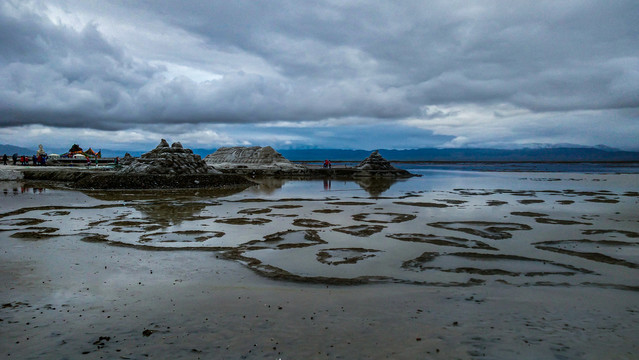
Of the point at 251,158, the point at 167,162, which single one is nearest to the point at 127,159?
the point at 167,162

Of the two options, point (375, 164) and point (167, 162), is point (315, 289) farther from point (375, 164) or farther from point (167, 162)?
point (375, 164)

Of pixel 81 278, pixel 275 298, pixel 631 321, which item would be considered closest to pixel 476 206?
pixel 631 321

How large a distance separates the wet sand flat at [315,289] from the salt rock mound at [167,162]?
1880 cm

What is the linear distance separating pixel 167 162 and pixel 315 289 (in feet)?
103

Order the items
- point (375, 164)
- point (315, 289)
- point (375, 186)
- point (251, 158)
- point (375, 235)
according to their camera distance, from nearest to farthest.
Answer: point (315, 289) < point (375, 235) < point (375, 186) < point (375, 164) < point (251, 158)

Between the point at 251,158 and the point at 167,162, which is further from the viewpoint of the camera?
the point at 251,158

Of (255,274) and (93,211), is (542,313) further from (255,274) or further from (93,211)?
(93,211)

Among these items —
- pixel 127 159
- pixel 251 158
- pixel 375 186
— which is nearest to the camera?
pixel 375 186

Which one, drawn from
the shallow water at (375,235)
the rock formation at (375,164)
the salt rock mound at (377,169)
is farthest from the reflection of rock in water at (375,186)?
the rock formation at (375,164)

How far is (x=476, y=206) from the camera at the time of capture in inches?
909

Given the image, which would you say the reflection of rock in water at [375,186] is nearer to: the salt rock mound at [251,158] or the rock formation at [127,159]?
the salt rock mound at [251,158]

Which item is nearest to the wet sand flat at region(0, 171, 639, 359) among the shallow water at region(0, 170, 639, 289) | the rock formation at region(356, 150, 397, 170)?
the shallow water at region(0, 170, 639, 289)

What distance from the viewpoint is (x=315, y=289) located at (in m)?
7.98

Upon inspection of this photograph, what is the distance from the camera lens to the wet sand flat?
5.50m
